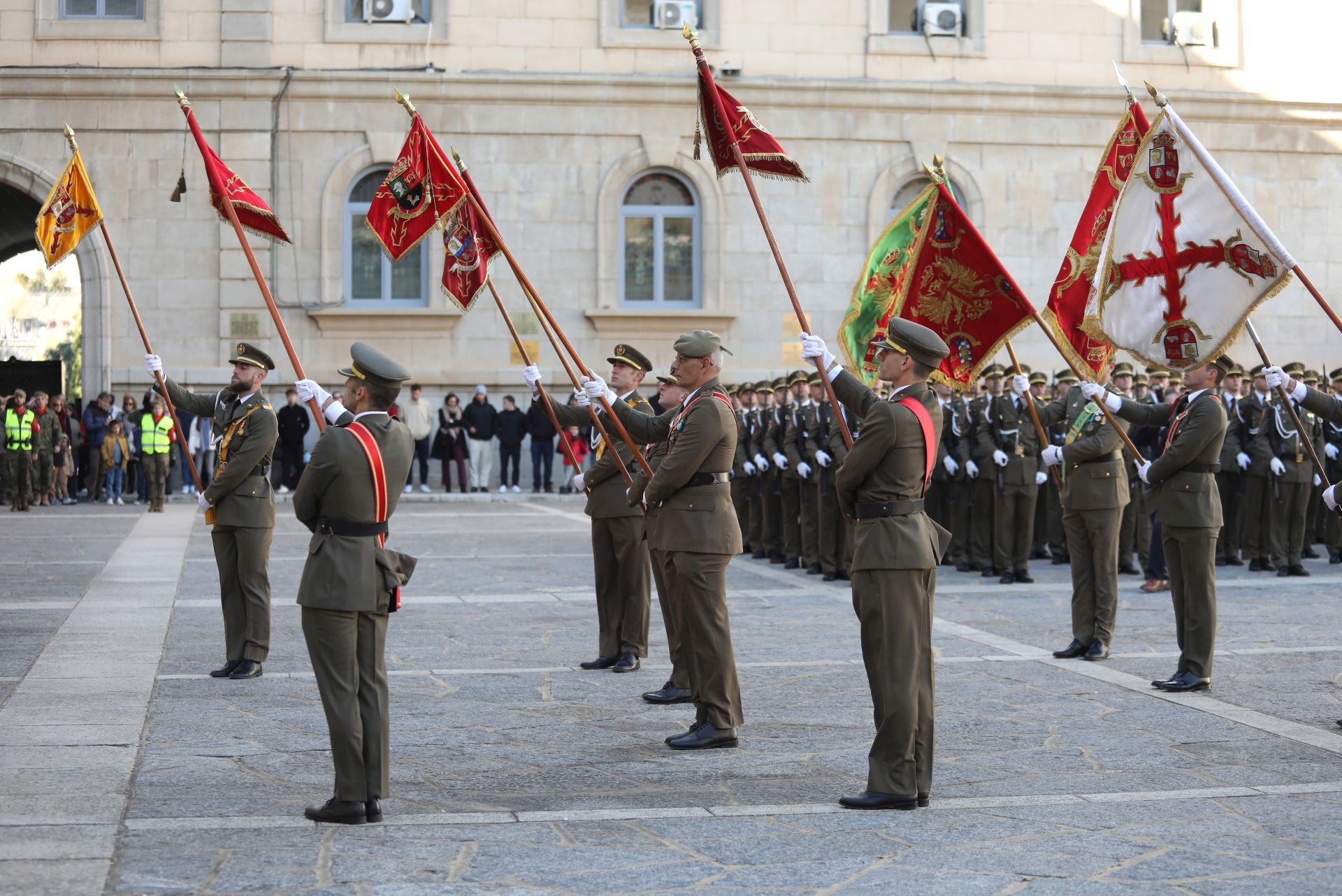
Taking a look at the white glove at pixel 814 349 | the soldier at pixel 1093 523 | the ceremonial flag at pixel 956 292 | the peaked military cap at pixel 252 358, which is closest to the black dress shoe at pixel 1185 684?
the soldier at pixel 1093 523

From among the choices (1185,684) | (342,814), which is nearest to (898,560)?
(342,814)

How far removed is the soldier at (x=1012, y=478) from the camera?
1502 centimetres

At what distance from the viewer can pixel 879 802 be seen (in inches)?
244

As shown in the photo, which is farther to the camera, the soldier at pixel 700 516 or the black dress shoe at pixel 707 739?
the soldier at pixel 700 516

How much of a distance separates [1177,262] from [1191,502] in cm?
149

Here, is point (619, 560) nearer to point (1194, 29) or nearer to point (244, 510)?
point (244, 510)

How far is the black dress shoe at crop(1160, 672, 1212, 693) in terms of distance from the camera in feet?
29.0

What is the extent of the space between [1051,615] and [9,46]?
19260 mm

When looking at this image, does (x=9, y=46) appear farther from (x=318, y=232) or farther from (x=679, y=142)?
(x=679, y=142)

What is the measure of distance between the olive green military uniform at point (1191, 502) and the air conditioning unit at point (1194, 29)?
1937 cm

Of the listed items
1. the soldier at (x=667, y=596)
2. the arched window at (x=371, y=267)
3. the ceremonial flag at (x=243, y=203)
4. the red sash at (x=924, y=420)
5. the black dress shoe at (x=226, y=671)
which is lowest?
the black dress shoe at (x=226, y=671)

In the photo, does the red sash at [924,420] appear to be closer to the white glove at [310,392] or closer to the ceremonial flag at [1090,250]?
the white glove at [310,392]

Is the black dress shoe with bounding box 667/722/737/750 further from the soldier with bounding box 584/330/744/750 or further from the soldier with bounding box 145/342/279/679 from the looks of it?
the soldier with bounding box 145/342/279/679

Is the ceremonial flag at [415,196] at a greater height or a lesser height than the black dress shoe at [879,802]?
greater
